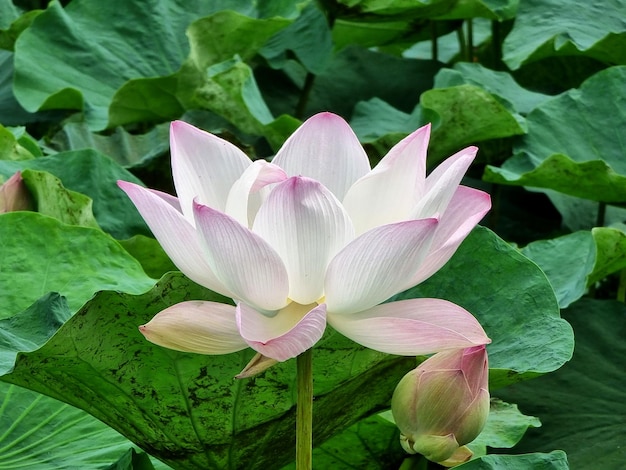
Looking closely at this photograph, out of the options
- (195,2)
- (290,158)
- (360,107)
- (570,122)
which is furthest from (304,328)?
(195,2)

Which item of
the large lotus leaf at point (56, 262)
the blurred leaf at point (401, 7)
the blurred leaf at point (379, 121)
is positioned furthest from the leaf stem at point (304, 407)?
the blurred leaf at point (401, 7)

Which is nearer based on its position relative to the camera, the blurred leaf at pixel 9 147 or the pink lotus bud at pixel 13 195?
the pink lotus bud at pixel 13 195

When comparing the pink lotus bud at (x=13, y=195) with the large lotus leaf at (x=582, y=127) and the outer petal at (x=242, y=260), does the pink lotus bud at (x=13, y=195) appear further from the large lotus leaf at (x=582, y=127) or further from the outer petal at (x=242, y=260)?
the large lotus leaf at (x=582, y=127)

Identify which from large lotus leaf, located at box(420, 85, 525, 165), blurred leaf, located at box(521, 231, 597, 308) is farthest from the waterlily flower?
large lotus leaf, located at box(420, 85, 525, 165)

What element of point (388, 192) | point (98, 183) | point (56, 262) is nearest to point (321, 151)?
point (388, 192)

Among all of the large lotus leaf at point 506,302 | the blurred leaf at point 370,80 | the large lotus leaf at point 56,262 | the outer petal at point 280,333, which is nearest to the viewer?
the outer petal at point 280,333

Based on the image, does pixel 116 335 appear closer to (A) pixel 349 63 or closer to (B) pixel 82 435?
(B) pixel 82 435
